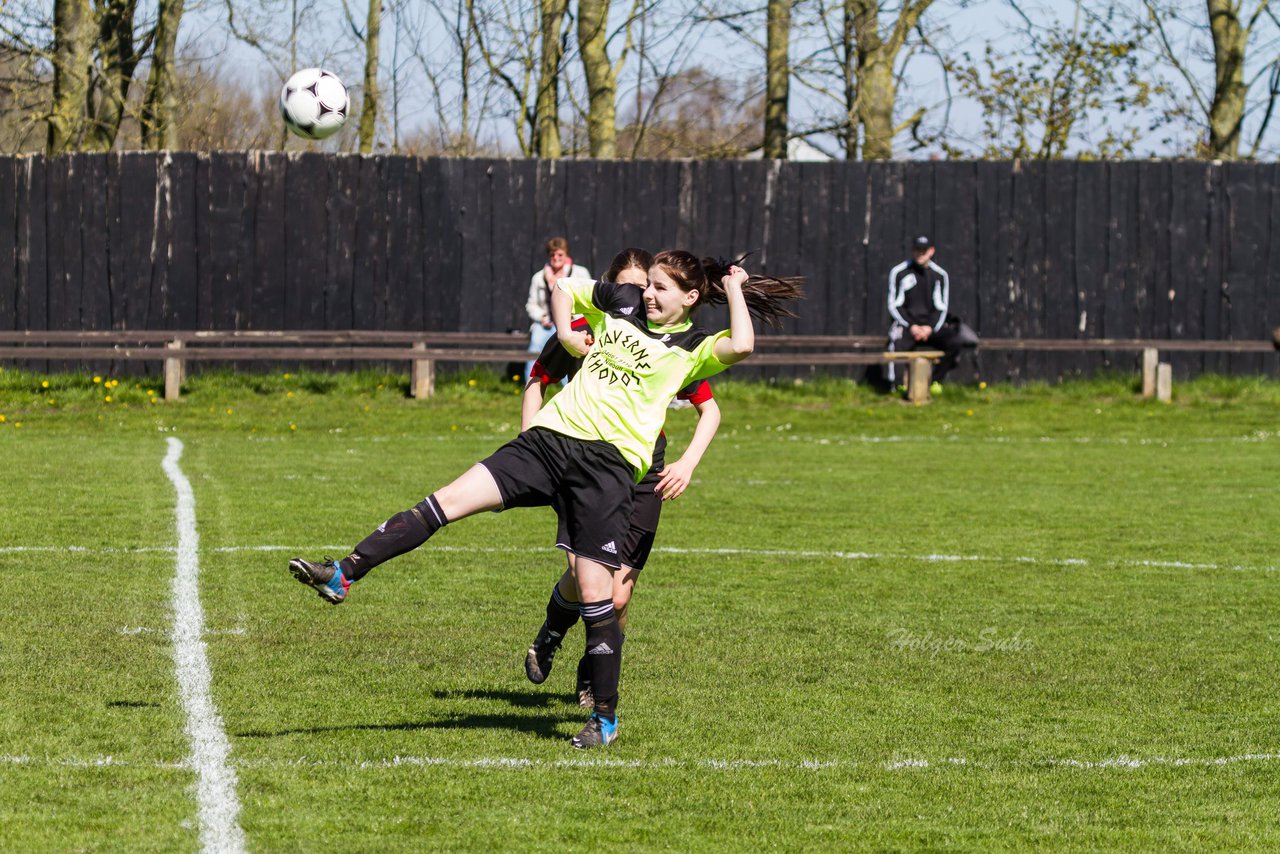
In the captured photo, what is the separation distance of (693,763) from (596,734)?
41 centimetres

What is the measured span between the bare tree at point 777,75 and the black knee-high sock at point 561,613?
2094cm

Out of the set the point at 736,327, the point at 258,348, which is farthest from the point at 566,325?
the point at 258,348

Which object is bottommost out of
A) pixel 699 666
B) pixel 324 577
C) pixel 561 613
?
pixel 699 666

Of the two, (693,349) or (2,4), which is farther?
(2,4)

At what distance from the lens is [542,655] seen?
22.6 ft

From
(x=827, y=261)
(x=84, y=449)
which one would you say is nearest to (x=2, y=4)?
(x=84, y=449)

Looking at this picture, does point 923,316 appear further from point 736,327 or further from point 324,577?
point 324,577

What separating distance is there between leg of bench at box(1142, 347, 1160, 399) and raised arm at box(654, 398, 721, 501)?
16.8 meters

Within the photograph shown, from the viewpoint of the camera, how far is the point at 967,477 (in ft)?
51.0

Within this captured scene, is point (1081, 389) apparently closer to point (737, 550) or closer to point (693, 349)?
point (737, 550)

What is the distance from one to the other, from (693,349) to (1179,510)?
8.18 m

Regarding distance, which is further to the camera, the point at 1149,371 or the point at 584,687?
the point at 1149,371

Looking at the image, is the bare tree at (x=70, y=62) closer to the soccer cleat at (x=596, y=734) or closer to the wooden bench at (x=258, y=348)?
the wooden bench at (x=258, y=348)

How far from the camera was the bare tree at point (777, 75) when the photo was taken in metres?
26.8
